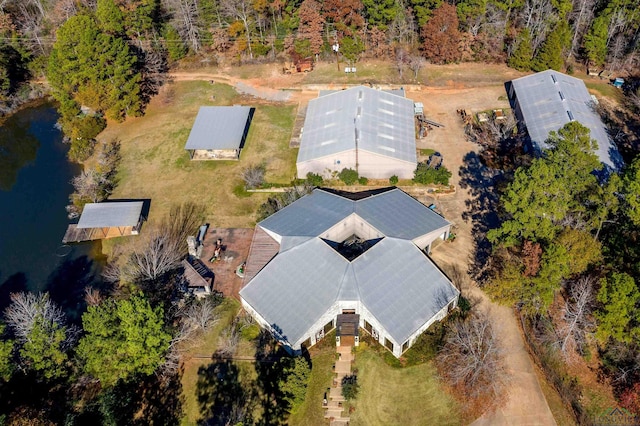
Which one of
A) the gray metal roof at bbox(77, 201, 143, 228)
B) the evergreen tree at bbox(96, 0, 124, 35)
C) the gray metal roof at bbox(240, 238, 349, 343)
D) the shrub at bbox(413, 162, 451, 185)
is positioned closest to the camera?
the gray metal roof at bbox(240, 238, 349, 343)

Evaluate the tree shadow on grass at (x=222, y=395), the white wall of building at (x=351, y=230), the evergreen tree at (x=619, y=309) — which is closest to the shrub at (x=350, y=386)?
the tree shadow on grass at (x=222, y=395)

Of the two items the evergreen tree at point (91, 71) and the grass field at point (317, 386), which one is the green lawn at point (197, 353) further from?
the evergreen tree at point (91, 71)

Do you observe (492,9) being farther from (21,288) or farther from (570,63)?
(21,288)

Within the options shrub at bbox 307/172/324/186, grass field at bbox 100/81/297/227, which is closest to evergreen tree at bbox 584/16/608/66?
grass field at bbox 100/81/297/227

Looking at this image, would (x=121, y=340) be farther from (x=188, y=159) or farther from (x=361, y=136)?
(x=361, y=136)

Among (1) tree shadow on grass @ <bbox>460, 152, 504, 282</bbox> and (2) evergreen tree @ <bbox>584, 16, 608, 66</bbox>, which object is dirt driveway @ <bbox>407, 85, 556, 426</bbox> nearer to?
(1) tree shadow on grass @ <bbox>460, 152, 504, 282</bbox>

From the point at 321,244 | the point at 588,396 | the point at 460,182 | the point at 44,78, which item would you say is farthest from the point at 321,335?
the point at 44,78
